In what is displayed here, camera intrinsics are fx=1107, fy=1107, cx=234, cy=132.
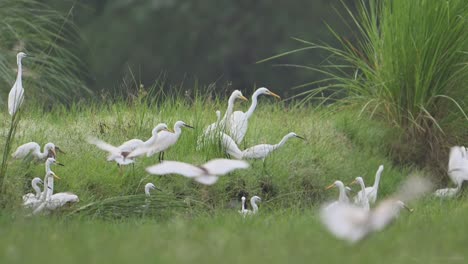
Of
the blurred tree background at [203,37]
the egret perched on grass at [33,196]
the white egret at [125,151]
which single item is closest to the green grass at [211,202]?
the egret perched on grass at [33,196]

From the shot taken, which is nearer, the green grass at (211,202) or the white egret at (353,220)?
the white egret at (353,220)

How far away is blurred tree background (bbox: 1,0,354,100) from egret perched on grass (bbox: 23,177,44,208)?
11859 millimetres

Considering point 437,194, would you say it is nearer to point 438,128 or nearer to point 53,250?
point 438,128

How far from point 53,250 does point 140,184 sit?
2.89 meters

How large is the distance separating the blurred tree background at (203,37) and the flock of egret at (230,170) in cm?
1053

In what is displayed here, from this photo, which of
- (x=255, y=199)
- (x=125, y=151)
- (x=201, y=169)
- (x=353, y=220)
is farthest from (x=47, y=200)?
(x=353, y=220)

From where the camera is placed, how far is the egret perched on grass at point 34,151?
7328mm

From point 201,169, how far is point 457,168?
3079 mm

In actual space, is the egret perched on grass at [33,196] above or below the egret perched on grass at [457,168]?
above

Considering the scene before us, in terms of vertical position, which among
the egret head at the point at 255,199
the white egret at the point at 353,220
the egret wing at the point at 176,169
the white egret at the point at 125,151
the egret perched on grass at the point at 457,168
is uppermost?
the white egret at the point at 353,220

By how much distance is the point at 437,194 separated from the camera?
8523mm

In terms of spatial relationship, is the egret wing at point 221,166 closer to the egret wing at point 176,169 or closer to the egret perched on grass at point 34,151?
the egret wing at point 176,169

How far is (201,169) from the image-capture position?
590 cm

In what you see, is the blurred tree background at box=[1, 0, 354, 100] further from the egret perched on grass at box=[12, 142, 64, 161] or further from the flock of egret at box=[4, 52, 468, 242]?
the egret perched on grass at box=[12, 142, 64, 161]
